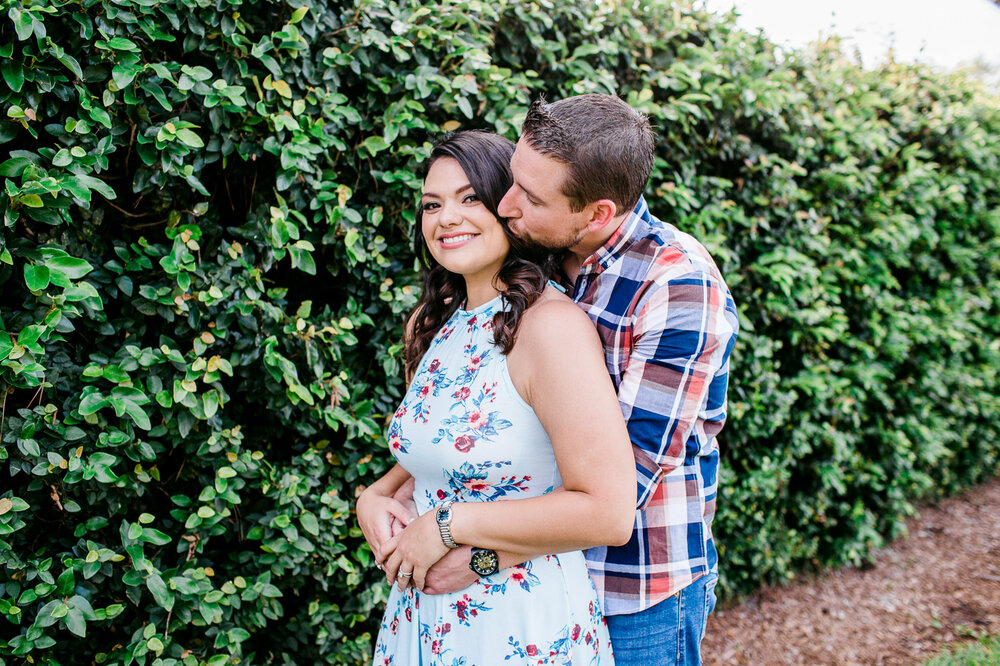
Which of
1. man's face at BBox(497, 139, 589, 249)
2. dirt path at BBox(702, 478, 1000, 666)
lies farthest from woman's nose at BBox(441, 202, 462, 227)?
dirt path at BBox(702, 478, 1000, 666)

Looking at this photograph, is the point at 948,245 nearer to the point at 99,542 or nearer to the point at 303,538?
the point at 303,538

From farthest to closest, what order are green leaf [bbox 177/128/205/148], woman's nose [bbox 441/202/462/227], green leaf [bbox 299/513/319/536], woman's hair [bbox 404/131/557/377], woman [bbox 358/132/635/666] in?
green leaf [bbox 299/513/319/536], green leaf [bbox 177/128/205/148], woman's nose [bbox 441/202/462/227], woman's hair [bbox 404/131/557/377], woman [bbox 358/132/635/666]

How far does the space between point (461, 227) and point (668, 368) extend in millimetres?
713

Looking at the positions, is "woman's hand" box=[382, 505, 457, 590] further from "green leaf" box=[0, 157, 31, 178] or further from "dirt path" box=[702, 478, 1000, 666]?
"dirt path" box=[702, 478, 1000, 666]

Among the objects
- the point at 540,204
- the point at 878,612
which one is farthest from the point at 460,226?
the point at 878,612

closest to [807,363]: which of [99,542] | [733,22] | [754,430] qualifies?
[754,430]

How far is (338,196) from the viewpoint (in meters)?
2.45

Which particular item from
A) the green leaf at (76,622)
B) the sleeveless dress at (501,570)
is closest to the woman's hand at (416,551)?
the sleeveless dress at (501,570)

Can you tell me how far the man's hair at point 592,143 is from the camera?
173cm

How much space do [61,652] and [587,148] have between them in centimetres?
227

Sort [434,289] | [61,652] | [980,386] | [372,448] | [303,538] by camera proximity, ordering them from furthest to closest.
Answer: [980,386] < [372,448] < [303,538] < [434,289] < [61,652]

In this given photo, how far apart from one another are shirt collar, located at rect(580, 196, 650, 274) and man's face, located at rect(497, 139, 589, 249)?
7 centimetres

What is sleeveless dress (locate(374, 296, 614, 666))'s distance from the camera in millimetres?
1713

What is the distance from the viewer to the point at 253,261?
235 centimetres
